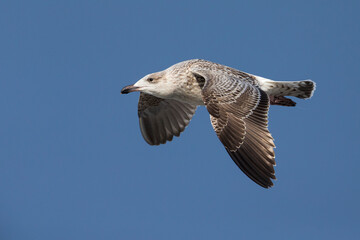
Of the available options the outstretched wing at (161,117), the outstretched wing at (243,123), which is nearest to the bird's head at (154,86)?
the outstretched wing at (243,123)

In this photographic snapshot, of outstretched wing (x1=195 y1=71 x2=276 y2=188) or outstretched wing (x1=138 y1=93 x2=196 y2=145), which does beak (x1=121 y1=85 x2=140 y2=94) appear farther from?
outstretched wing (x1=138 y1=93 x2=196 y2=145)

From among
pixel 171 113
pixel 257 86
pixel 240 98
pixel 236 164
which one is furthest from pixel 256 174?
pixel 171 113

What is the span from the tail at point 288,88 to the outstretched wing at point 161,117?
1.68 metres

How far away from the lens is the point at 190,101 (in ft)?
27.1

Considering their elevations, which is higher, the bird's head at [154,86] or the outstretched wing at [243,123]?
the bird's head at [154,86]

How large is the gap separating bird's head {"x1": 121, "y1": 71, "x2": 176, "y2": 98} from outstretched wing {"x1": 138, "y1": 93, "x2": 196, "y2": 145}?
1.40 metres

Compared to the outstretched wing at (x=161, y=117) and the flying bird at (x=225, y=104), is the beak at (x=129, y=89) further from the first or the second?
the outstretched wing at (x=161, y=117)

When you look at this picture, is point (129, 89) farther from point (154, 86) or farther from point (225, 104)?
point (225, 104)

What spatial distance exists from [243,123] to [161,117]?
274 cm

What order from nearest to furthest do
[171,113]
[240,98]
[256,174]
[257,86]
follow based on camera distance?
[256,174], [240,98], [257,86], [171,113]

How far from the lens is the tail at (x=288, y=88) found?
326 inches

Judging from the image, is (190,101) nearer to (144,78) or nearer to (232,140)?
(144,78)

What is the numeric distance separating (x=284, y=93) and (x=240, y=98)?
4.15 feet

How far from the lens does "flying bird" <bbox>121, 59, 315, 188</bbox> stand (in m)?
6.93
